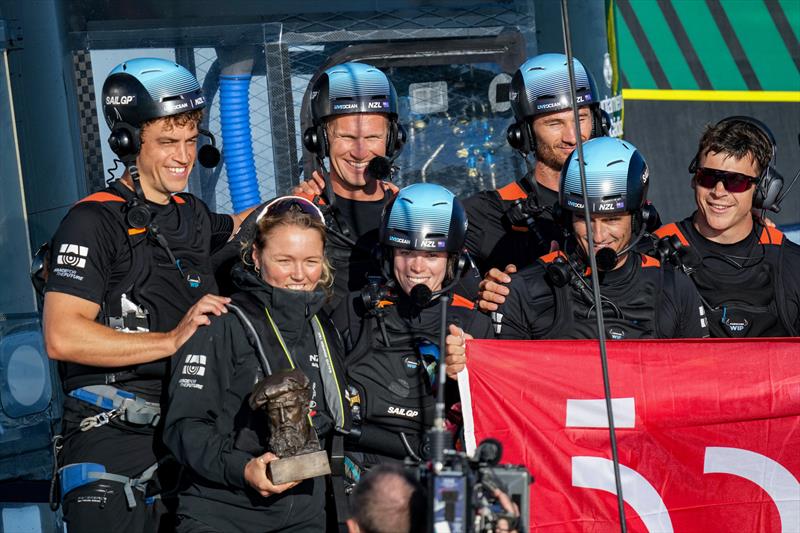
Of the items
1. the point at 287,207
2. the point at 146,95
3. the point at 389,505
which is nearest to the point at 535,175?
the point at 287,207

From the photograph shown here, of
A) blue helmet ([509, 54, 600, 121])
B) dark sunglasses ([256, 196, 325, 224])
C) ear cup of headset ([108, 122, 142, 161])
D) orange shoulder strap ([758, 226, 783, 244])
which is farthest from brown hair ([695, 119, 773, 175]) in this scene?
ear cup of headset ([108, 122, 142, 161])

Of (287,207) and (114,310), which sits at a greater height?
(287,207)

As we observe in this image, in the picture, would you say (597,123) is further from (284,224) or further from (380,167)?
(284,224)

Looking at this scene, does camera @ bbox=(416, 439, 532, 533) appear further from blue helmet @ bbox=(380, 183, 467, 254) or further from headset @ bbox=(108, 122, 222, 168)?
headset @ bbox=(108, 122, 222, 168)

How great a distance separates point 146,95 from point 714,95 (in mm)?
12009

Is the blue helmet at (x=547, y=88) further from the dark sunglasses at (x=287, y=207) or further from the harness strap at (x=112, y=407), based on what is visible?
the harness strap at (x=112, y=407)

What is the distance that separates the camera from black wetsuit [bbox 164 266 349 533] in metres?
4.74

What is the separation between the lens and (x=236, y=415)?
4.89 m

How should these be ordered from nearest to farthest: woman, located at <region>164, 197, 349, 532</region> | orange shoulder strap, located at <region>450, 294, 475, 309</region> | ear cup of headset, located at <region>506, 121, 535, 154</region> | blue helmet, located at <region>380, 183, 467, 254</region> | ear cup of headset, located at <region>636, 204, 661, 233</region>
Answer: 1. woman, located at <region>164, 197, 349, 532</region>
2. blue helmet, located at <region>380, 183, 467, 254</region>
3. orange shoulder strap, located at <region>450, 294, 475, 309</region>
4. ear cup of headset, located at <region>636, 204, 661, 233</region>
5. ear cup of headset, located at <region>506, 121, 535, 154</region>

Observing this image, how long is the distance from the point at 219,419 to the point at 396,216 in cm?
146

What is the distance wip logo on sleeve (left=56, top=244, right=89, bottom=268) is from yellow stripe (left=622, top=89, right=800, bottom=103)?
1165cm

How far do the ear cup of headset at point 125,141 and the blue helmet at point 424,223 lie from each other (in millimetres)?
1249

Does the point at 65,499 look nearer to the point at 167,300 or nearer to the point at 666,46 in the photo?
the point at 167,300

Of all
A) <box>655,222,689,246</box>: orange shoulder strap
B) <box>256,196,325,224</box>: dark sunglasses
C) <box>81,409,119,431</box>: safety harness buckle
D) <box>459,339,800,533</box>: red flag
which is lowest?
<box>459,339,800,533</box>: red flag
